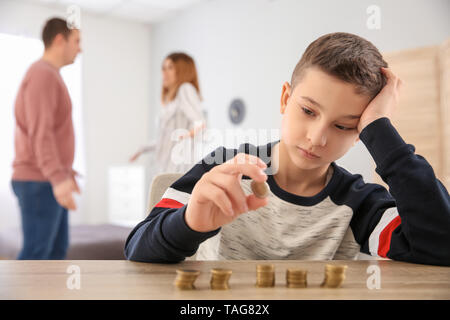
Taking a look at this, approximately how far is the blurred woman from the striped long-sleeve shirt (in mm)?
1424

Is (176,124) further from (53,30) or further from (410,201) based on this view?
(410,201)

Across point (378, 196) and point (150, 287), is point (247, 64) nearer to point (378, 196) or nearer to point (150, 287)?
point (378, 196)

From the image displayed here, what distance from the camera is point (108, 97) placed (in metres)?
4.54

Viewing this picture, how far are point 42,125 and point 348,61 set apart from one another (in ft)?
4.01

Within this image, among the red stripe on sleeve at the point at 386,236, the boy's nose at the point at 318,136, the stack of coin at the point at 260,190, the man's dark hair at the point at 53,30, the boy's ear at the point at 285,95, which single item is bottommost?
the red stripe on sleeve at the point at 386,236

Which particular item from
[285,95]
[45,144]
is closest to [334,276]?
[285,95]

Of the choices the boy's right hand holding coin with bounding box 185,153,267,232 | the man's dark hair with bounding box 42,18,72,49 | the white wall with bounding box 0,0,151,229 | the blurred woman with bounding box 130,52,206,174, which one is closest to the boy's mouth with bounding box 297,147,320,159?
the boy's right hand holding coin with bounding box 185,153,267,232

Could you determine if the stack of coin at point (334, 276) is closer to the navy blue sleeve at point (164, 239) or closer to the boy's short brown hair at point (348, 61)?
the navy blue sleeve at point (164, 239)

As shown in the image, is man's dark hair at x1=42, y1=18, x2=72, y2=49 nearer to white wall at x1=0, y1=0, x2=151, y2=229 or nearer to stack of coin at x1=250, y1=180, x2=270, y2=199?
stack of coin at x1=250, y1=180, x2=270, y2=199

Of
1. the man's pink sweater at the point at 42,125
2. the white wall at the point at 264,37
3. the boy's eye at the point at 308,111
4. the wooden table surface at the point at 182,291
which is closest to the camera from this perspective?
the wooden table surface at the point at 182,291

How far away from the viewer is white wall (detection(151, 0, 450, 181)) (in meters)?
0.84

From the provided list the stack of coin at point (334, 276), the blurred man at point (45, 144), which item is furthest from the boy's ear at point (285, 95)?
the blurred man at point (45, 144)

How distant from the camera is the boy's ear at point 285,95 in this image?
721mm

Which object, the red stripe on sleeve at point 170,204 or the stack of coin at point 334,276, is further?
the red stripe on sleeve at point 170,204
